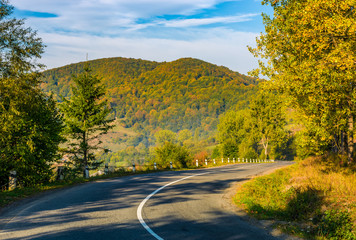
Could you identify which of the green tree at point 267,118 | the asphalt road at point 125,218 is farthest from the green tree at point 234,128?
the asphalt road at point 125,218

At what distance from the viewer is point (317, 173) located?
1510 cm

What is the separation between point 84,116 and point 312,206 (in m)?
25.3

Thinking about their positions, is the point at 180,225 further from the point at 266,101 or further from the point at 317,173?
the point at 266,101

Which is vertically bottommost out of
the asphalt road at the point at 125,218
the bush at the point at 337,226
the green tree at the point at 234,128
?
the bush at the point at 337,226

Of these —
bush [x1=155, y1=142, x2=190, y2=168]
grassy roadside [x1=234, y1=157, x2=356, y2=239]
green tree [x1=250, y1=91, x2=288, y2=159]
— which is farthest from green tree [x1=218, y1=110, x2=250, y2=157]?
grassy roadside [x1=234, y1=157, x2=356, y2=239]

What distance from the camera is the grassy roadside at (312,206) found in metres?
7.74

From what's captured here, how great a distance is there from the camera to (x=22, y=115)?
1703cm

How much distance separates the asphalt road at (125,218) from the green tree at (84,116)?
706 inches

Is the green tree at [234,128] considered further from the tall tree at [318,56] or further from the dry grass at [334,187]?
the dry grass at [334,187]

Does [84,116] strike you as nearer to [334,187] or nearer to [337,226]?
[334,187]

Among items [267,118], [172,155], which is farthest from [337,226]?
[267,118]

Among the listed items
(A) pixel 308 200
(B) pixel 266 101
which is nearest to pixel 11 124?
(A) pixel 308 200

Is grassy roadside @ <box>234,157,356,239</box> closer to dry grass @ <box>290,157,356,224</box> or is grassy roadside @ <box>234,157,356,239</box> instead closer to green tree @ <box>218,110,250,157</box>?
dry grass @ <box>290,157,356,224</box>

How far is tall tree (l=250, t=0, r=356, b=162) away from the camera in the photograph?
11.7m
